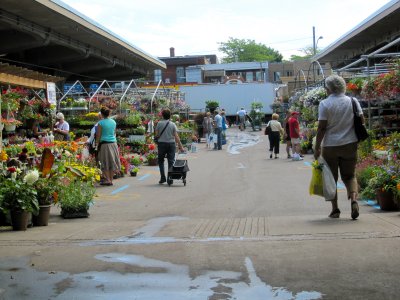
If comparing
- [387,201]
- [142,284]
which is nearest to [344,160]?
[387,201]

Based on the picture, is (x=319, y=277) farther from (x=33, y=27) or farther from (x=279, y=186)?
(x=33, y=27)

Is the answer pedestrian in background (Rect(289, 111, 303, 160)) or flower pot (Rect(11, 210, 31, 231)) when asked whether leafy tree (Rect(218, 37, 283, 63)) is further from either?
flower pot (Rect(11, 210, 31, 231))

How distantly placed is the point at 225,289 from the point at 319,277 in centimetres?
88

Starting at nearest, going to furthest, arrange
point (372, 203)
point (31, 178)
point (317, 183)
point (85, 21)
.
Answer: point (317, 183) < point (31, 178) < point (372, 203) < point (85, 21)

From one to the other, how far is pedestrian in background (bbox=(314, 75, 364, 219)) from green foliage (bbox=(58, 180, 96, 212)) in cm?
390

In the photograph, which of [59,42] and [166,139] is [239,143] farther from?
[166,139]

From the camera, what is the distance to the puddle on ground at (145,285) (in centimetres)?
484

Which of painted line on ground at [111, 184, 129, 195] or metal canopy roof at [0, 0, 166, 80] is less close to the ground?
metal canopy roof at [0, 0, 166, 80]

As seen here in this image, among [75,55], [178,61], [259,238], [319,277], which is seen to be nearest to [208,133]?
[75,55]

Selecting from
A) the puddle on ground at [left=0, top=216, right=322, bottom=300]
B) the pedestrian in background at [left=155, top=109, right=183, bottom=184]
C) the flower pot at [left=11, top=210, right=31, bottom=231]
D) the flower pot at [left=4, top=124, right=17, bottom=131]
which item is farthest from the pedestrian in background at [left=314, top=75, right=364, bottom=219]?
the flower pot at [left=4, top=124, right=17, bottom=131]

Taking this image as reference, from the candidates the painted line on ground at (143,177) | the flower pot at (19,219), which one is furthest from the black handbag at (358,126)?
the painted line on ground at (143,177)

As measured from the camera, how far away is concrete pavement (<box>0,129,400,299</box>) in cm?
498

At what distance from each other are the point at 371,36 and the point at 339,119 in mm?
25535

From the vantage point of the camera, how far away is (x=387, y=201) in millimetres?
8719
